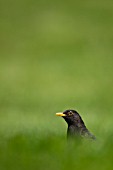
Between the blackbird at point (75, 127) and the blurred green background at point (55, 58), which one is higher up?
the blurred green background at point (55, 58)

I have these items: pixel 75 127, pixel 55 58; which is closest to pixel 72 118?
pixel 75 127

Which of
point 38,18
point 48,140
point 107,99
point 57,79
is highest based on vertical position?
point 38,18

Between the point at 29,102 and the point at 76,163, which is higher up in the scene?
the point at 29,102

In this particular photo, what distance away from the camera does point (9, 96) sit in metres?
29.2

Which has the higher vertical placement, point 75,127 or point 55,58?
point 55,58

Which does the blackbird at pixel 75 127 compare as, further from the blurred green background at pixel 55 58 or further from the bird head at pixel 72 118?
the blurred green background at pixel 55 58

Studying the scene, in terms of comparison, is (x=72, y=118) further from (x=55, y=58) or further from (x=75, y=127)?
(x=55, y=58)

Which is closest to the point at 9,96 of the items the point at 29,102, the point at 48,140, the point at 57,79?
the point at 29,102

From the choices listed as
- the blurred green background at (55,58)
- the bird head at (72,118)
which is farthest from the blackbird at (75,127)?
the blurred green background at (55,58)

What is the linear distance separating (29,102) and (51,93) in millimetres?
6342

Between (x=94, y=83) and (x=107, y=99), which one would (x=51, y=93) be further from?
(x=107, y=99)

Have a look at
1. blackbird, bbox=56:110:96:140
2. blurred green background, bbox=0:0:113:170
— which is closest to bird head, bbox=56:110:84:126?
blackbird, bbox=56:110:96:140

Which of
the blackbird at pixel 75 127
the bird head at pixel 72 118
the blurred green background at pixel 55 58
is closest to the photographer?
the blackbird at pixel 75 127

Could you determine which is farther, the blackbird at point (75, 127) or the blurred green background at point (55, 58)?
the blurred green background at point (55, 58)
